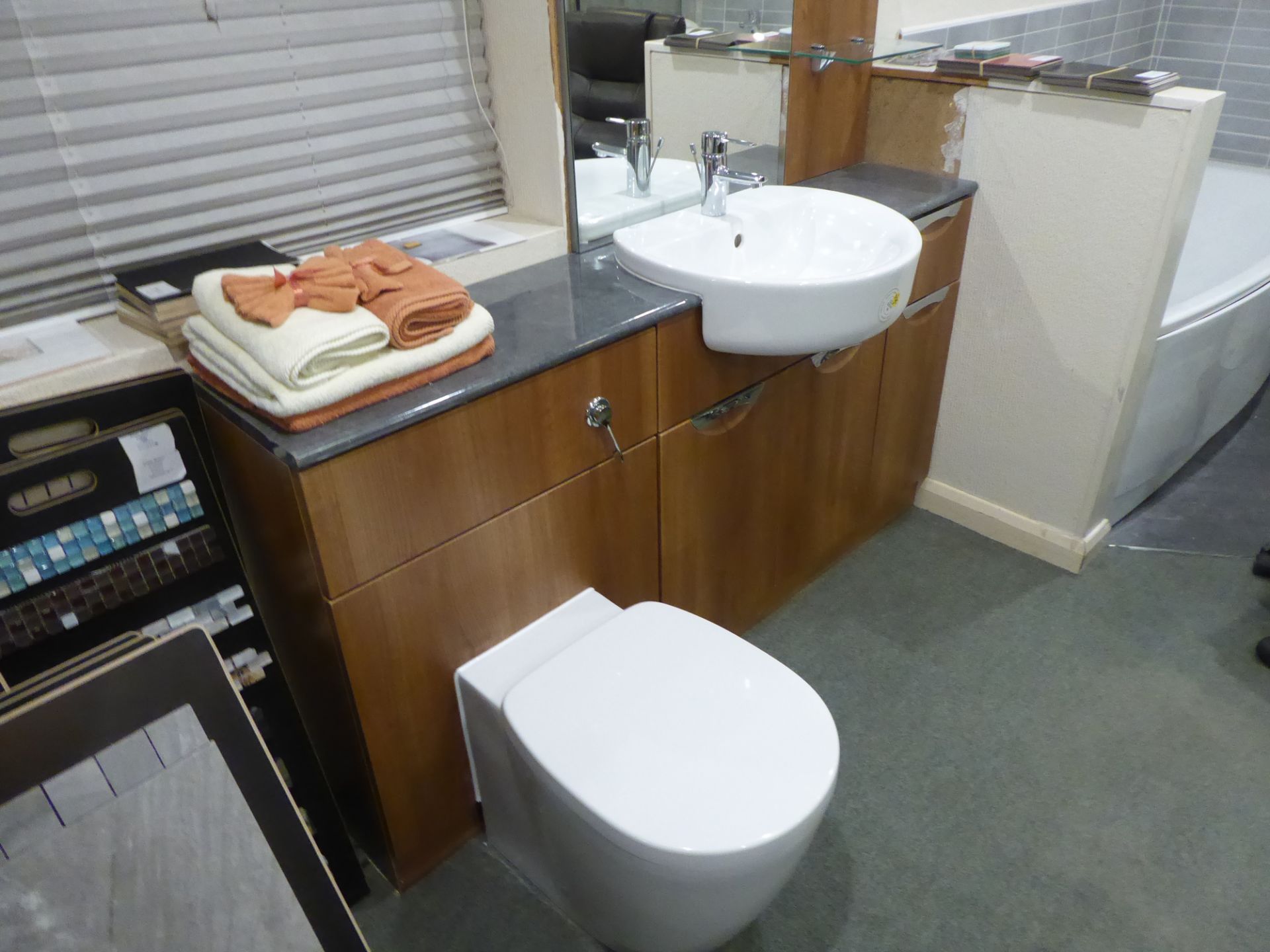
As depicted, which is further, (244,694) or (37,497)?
(244,694)

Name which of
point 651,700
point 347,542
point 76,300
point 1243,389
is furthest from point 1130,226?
point 76,300

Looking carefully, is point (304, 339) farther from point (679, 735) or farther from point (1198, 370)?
point (1198, 370)

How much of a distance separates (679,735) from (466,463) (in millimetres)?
445

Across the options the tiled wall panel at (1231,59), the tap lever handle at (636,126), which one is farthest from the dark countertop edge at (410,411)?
the tiled wall panel at (1231,59)

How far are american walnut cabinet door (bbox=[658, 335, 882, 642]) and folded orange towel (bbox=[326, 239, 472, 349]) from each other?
0.45 m

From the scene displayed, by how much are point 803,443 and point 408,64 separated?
3.24 feet

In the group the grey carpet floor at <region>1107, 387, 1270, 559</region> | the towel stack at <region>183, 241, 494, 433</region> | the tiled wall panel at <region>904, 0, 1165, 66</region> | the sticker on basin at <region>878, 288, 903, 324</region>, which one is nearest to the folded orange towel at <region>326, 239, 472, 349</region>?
the towel stack at <region>183, 241, 494, 433</region>

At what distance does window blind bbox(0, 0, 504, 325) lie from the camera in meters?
1.21

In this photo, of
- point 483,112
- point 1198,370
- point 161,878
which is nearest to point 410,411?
point 161,878

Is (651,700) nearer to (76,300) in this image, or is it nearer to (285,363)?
(285,363)

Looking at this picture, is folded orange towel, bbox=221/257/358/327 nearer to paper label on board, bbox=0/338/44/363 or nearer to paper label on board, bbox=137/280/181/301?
paper label on board, bbox=137/280/181/301

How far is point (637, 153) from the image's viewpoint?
5.56ft

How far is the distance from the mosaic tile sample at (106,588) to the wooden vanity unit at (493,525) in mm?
81

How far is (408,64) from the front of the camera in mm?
1521
